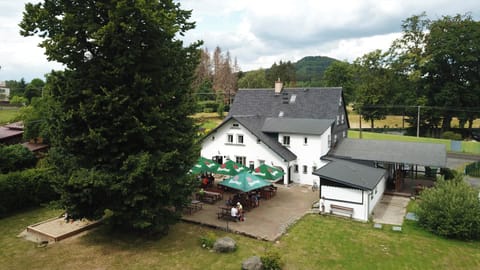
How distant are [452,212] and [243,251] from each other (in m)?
11.8

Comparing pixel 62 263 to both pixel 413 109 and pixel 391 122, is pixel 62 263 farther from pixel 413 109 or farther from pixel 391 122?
pixel 391 122

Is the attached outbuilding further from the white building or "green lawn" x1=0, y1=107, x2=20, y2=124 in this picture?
"green lawn" x1=0, y1=107, x2=20, y2=124

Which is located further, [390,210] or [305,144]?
[305,144]

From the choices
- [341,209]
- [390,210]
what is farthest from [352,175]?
[390,210]

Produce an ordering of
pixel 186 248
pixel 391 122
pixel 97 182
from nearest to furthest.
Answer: pixel 97 182 < pixel 186 248 < pixel 391 122

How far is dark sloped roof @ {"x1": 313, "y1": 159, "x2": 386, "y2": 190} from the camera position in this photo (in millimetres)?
20812

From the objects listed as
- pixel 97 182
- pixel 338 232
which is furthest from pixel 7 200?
pixel 338 232

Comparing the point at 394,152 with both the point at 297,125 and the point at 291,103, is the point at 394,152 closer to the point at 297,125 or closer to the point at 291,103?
the point at 297,125

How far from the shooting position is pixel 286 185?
92.7ft

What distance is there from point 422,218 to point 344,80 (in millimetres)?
72902

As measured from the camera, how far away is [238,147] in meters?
30.2

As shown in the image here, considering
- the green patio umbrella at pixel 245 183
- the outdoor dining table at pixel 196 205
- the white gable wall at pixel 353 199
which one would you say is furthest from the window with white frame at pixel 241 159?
the white gable wall at pixel 353 199

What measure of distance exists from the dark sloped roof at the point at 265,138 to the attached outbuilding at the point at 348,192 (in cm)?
598

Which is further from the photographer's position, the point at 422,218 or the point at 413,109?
the point at 413,109
